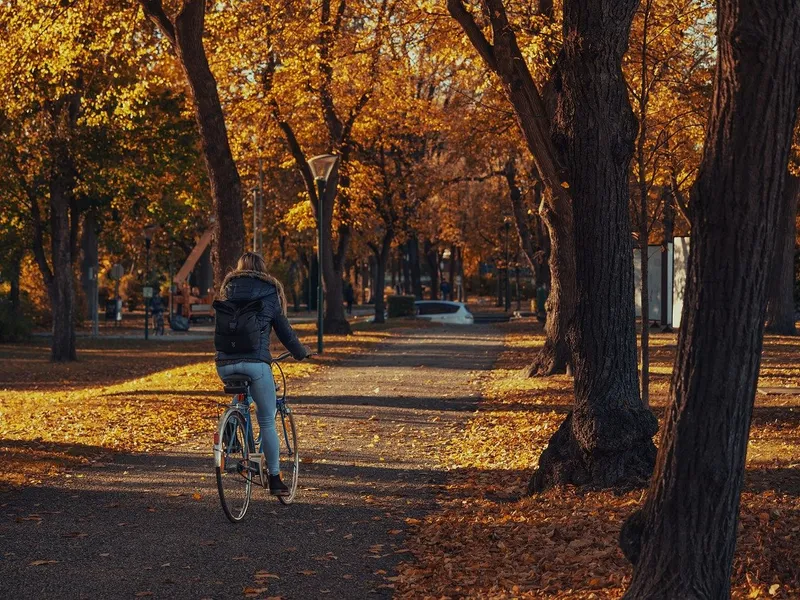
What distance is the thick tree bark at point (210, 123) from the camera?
1991cm

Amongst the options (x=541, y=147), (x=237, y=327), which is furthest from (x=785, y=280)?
(x=237, y=327)

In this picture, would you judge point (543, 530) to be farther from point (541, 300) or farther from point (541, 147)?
point (541, 300)

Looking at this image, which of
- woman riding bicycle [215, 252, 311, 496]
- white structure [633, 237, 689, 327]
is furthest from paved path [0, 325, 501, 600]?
white structure [633, 237, 689, 327]

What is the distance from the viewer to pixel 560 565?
761cm

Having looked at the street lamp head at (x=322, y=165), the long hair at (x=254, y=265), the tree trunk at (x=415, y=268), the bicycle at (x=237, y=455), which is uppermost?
the street lamp head at (x=322, y=165)

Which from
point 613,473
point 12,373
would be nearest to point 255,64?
point 12,373

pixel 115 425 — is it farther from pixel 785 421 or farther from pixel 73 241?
pixel 73 241

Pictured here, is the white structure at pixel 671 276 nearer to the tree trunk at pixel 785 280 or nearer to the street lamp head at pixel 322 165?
the tree trunk at pixel 785 280

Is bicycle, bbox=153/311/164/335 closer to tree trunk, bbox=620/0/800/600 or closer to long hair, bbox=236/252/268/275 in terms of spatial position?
long hair, bbox=236/252/268/275

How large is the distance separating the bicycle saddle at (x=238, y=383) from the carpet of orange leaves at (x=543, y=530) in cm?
150

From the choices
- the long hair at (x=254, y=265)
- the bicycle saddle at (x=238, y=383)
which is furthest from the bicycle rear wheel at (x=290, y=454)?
the long hair at (x=254, y=265)

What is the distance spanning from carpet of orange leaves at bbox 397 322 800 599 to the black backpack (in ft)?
5.55

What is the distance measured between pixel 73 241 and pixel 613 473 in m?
30.0

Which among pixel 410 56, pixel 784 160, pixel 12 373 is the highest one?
pixel 410 56
